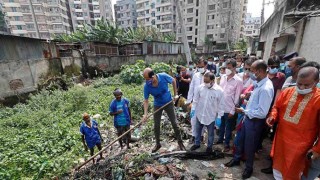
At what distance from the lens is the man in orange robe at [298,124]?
2.06 metres

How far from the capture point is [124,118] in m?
4.12

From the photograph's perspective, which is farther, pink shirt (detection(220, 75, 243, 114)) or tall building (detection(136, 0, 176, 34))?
tall building (detection(136, 0, 176, 34))

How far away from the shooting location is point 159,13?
49.9m

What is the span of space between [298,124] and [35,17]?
5477 cm

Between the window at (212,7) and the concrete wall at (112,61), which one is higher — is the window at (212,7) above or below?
above

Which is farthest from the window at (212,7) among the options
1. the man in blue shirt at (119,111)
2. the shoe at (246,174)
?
the shoe at (246,174)

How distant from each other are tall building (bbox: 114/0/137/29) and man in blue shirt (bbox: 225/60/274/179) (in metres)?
61.5

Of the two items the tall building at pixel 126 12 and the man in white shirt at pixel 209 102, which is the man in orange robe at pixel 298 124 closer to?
the man in white shirt at pixel 209 102

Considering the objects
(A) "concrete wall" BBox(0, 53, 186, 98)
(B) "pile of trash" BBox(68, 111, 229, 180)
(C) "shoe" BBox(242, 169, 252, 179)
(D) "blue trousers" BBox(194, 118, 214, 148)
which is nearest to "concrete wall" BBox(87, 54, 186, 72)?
(A) "concrete wall" BBox(0, 53, 186, 98)

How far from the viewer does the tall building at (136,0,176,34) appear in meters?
47.8

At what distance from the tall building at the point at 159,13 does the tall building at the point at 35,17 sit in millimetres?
21997

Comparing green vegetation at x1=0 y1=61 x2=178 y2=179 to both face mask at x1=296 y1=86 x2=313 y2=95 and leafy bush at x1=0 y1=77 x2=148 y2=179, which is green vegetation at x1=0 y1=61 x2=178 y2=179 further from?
face mask at x1=296 y1=86 x2=313 y2=95

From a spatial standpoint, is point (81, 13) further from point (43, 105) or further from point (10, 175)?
point (10, 175)

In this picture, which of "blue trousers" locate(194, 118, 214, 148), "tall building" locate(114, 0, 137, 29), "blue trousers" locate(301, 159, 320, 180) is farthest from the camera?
"tall building" locate(114, 0, 137, 29)
